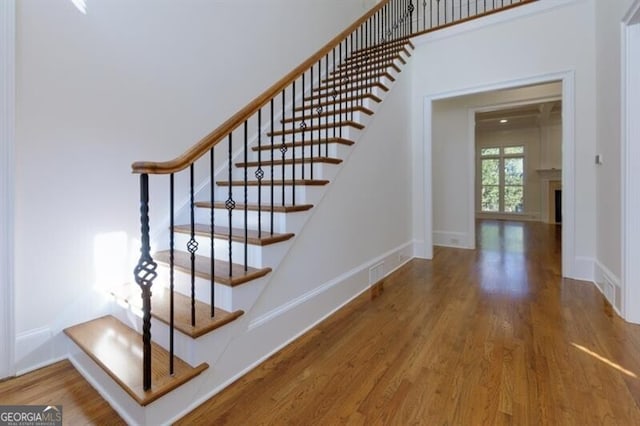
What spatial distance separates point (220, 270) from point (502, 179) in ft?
32.9

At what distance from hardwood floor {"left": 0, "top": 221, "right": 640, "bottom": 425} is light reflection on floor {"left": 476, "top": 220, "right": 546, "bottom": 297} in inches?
7.1

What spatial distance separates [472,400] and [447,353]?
0.42m

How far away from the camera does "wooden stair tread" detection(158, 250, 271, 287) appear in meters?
1.67

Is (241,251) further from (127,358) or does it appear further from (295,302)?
(127,358)

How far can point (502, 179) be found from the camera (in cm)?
950

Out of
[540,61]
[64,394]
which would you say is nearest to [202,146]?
[64,394]

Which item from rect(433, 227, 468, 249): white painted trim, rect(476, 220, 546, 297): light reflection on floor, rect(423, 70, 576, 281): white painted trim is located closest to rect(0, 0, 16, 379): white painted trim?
rect(476, 220, 546, 297): light reflection on floor

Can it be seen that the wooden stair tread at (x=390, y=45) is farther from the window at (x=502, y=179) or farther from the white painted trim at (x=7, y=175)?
the window at (x=502, y=179)

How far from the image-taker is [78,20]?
1.91m

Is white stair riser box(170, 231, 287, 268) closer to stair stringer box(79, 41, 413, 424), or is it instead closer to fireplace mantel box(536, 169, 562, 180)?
stair stringer box(79, 41, 413, 424)

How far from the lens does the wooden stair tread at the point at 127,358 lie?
1.32 meters

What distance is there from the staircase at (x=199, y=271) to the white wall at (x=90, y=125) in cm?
25

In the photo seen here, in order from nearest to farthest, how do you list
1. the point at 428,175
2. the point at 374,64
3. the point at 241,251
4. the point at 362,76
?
the point at 241,251 < the point at 362,76 < the point at 374,64 < the point at 428,175

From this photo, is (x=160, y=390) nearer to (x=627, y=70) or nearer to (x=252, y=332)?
(x=252, y=332)
